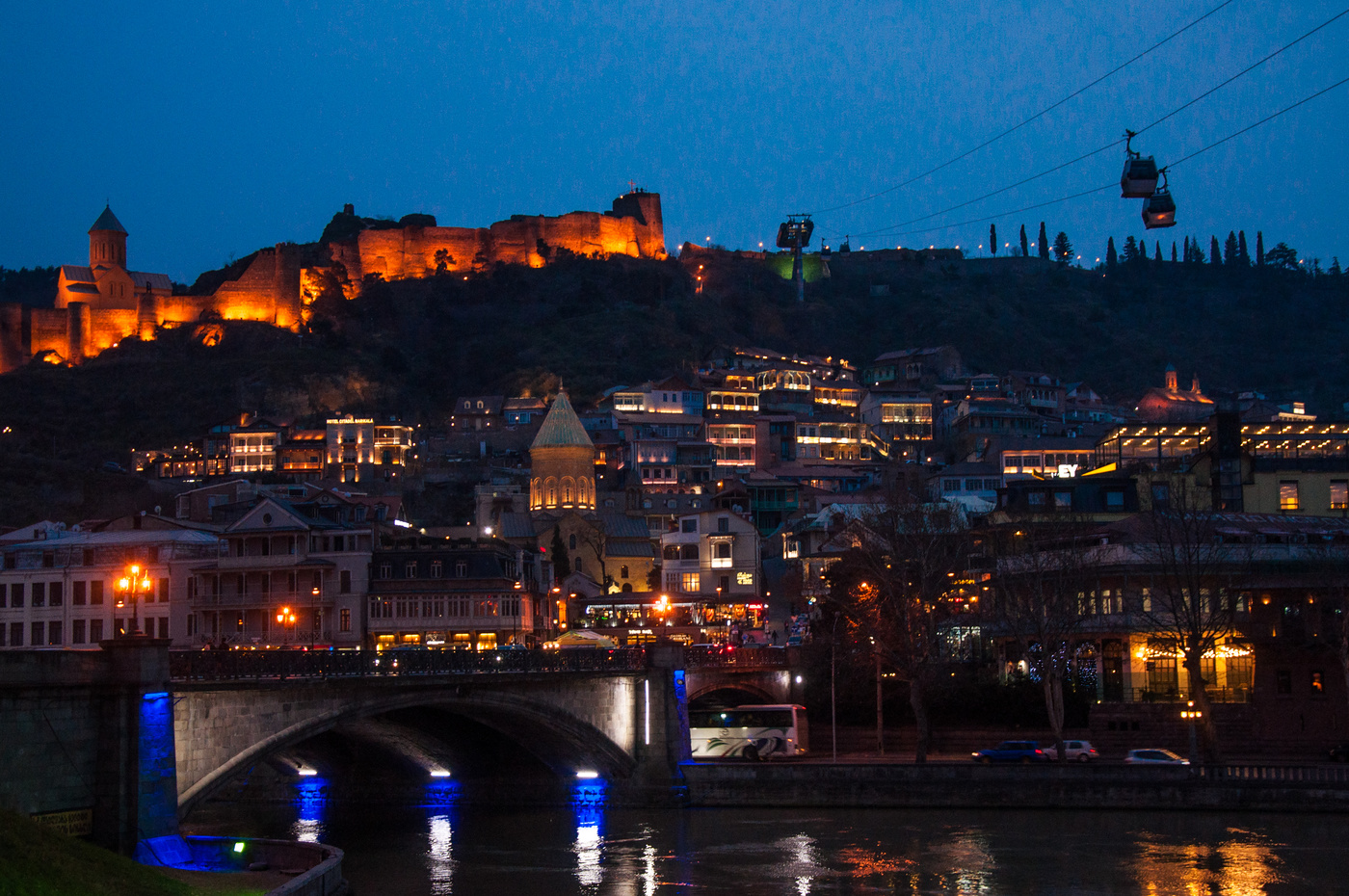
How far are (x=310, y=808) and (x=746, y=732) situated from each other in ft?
46.3

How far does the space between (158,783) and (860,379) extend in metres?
136

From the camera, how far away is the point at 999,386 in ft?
Answer: 483

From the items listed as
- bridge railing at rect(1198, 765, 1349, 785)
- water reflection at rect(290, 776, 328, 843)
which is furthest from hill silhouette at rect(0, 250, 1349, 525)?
bridge railing at rect(1198, 765, 1349, 785)

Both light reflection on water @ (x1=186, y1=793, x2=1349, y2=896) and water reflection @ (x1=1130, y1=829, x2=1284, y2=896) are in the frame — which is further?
light reflection on water @ (x1=186, y1=793, x2=1349, y2=896)

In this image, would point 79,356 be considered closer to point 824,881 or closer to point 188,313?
point 188,313

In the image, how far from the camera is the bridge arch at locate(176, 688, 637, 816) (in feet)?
106

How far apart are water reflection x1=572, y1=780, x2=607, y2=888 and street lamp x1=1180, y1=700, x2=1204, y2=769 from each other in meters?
15.8

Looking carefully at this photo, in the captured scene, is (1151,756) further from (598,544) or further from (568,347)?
(568,347)

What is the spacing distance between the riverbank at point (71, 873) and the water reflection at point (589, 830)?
1043cm

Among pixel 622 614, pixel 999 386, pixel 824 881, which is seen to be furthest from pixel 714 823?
pixel 999 386

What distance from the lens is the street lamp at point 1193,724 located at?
42.6m

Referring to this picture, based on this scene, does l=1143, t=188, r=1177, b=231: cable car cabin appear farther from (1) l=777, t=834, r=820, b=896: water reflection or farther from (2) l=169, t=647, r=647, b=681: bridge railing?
(2) l=169, t=647, r=647, b=681: bridge railing

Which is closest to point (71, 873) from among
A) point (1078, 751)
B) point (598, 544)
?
point (1078, 751)

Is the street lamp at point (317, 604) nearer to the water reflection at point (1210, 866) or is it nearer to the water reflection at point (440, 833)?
the water reflection at point (440, 833)
